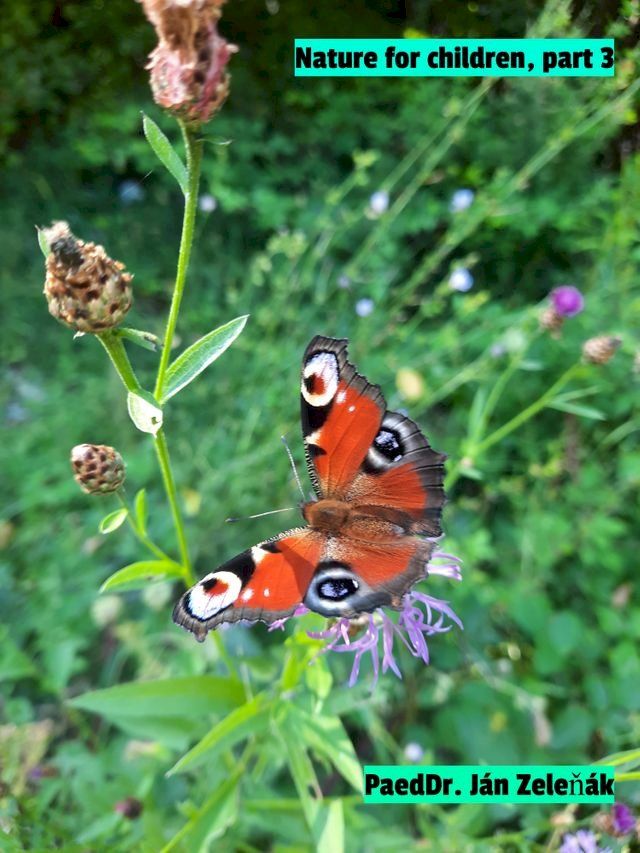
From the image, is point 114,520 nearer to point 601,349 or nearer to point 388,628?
point 388,628

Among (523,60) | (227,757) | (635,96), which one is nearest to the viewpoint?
(227,757)

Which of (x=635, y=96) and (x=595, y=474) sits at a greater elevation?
(x=635, y=96)

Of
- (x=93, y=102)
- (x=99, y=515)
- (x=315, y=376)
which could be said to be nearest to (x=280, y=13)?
(x=93, y=102)

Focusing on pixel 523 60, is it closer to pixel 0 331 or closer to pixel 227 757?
pixel 227 757

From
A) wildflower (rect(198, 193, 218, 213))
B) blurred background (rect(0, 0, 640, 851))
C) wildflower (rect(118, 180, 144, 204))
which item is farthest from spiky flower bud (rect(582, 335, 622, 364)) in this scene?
wildflower (rect(118, 180, 144, 204))

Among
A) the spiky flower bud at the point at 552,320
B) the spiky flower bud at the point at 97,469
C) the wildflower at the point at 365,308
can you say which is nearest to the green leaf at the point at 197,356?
the spiky flower bud at the point at 97,469

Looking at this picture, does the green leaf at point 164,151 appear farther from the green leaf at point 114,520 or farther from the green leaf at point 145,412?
the green leaf at point 114,520

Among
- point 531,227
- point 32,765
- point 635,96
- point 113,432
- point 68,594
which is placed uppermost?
point 635,96
